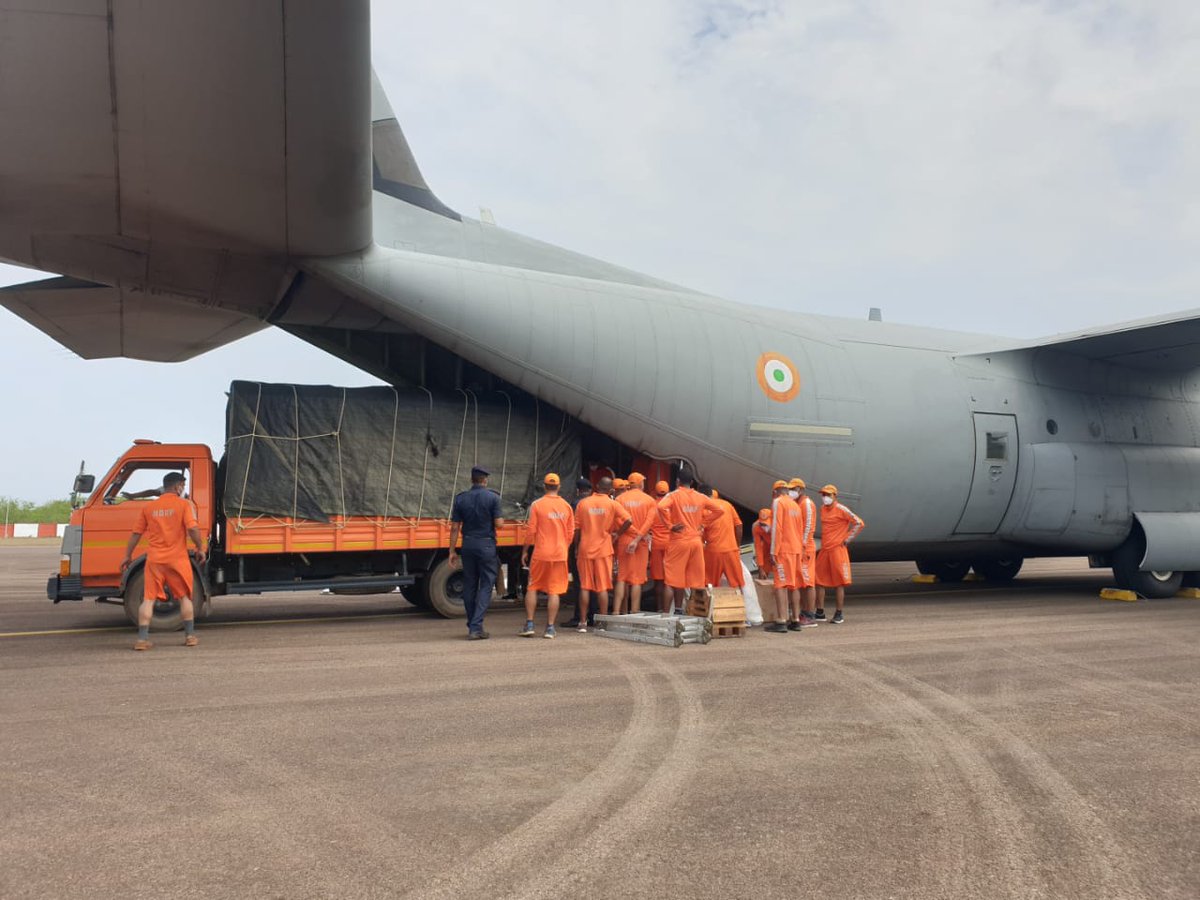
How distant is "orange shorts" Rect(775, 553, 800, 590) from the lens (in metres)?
10.3

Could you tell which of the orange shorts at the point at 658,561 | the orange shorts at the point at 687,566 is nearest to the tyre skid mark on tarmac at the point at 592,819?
the orange shorts at the point at 687,566

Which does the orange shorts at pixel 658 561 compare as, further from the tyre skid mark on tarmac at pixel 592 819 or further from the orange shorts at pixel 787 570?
the tyre skid mark on tarmac at pixel 592 819

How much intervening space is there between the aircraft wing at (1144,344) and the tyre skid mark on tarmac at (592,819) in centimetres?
1098

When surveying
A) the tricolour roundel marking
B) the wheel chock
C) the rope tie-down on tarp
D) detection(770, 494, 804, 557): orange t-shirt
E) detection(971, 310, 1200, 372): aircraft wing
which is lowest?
the wheel chock

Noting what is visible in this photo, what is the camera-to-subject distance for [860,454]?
42.3 ft

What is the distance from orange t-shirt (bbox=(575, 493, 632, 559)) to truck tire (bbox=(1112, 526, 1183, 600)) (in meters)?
9.80

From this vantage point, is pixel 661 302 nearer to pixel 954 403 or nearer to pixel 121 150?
pixel 954 403

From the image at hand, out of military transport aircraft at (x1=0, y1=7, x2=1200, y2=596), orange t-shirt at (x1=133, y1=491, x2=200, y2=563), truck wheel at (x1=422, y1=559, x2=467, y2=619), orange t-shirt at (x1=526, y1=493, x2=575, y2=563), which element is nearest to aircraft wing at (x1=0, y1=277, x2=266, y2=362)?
military transport aircraft at (x1=0, y1=7, x2=1200, y2=596)

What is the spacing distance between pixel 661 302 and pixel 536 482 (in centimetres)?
317

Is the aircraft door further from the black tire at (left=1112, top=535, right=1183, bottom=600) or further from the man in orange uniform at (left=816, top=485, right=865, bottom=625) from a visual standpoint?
the man in orange uniform at (left=816, top=485, right=865, bottom=625)

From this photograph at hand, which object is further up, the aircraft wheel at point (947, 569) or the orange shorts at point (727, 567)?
the orange shorts at point (727, 567)

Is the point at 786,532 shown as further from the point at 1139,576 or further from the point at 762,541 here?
the point at 1139,576

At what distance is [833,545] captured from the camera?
11.3 m

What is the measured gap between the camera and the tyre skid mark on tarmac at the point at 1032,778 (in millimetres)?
3363
